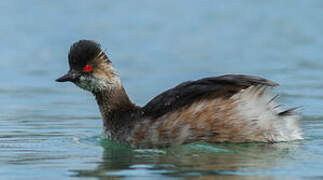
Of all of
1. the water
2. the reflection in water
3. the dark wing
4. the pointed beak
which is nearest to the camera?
the reflection in water

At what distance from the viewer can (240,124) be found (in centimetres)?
1120

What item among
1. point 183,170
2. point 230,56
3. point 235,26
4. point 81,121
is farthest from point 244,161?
point 235,26

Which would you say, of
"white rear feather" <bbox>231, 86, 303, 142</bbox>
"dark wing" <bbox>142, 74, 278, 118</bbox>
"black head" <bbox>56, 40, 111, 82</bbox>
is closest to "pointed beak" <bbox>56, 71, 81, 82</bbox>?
"black head" <bbox>56, 40, 111, 82</bbox>

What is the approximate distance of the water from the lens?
32.7ft

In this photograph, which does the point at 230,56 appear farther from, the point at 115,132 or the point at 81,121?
the point at 115,132

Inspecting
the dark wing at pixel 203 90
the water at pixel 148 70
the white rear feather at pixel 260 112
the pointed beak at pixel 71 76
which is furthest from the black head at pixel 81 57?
the white rear feather at pixel 260 112

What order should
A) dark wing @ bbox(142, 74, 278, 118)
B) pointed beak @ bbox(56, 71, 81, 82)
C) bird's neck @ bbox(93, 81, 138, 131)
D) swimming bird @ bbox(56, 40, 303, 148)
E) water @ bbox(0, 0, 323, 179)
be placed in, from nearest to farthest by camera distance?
water @ bbox(0, 0, 323, 179) < dark wing @ bbox(142, 74, 278, 118) < swimming bird @ bbox(56, 40, 303, 148) < pointed beak @ bbox(56, 71, 81, 82) < bird's neck @ bbox(93, 81, 138, 131)

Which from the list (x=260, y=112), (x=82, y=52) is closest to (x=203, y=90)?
(x=260, y=112)

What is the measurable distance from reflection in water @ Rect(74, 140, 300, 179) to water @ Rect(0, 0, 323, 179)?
0.01 metres

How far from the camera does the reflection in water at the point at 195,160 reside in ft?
31.0

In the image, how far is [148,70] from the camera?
65.5ft

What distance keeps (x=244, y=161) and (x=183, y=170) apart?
87 centimetres

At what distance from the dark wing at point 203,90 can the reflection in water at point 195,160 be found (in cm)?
54

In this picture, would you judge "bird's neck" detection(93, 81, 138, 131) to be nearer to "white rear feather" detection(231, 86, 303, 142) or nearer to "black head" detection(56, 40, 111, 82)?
"black head" detection(56, 40, 111, 82)
